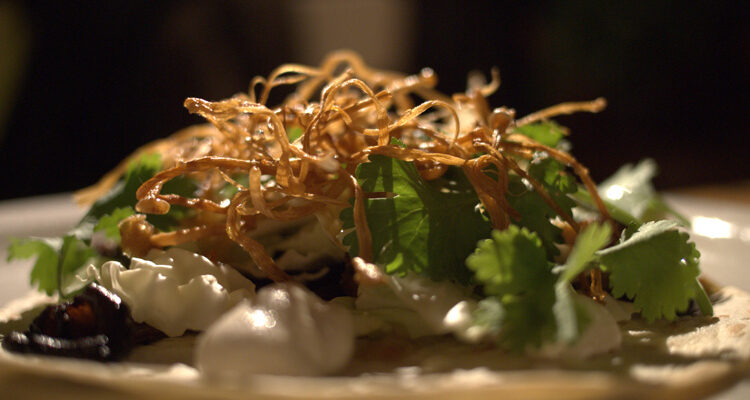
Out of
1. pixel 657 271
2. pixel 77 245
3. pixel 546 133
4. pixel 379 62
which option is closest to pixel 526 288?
pixel 657 271

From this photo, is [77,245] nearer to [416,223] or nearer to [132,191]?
[132,191]

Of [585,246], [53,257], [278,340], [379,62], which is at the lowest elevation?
[278,340]

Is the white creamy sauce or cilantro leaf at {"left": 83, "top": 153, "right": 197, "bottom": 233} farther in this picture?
cilantro leaf at {"left": 83, "top": 153, "right": 197, "bottom": 233}

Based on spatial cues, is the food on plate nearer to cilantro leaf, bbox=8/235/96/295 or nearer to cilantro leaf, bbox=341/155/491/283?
cilantro leaf, bbox=341/155/491/283

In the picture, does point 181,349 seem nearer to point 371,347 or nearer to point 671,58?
point 371,347

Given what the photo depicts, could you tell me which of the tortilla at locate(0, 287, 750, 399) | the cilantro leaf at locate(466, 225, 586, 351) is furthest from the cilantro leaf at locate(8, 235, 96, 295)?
the cilantro leaf at locate(466, 225, 586, 351)

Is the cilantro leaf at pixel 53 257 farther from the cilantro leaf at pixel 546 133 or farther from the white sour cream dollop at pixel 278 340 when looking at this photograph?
the cilantro leaf at pixel 546 133

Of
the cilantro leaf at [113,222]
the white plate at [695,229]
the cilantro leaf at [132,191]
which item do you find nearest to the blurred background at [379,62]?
the white plate at [695,229]
